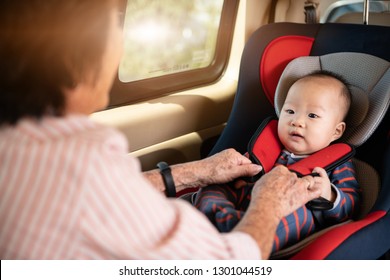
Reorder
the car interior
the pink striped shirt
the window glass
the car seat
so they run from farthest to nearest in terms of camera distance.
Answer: the window glass → the car interior → the car seat → the pink striped shirt

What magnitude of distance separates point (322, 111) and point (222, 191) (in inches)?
16.9

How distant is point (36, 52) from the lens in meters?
0.71

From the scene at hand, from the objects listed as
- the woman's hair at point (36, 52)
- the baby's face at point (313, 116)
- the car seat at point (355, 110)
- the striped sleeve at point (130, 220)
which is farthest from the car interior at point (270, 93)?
the woman's hair at point (36, 52)

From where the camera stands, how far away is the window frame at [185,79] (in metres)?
2.06

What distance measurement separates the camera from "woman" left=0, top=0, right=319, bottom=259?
69 centimetres

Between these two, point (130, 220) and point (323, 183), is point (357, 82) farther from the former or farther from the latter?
point (130, 220)

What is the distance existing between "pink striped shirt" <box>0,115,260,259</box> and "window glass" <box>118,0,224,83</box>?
134cm

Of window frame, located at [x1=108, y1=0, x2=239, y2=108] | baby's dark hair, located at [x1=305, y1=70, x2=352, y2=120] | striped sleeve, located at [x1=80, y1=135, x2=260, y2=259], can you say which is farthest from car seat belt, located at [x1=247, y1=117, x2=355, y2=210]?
window frame, located at [x1=108, y1=0, x2=239, y2=108]

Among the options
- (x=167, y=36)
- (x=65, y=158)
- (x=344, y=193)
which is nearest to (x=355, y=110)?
(x=344, y=193)

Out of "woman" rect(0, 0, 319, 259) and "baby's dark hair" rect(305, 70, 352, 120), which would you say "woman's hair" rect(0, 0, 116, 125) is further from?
"baby's dark hair" rect(305, 70, 352, 120)

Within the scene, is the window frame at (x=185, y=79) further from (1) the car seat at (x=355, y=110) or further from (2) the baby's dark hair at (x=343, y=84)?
(2) the baby's dark hair at (x=343, y=84)

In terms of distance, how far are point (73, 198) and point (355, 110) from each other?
1.18 meters
